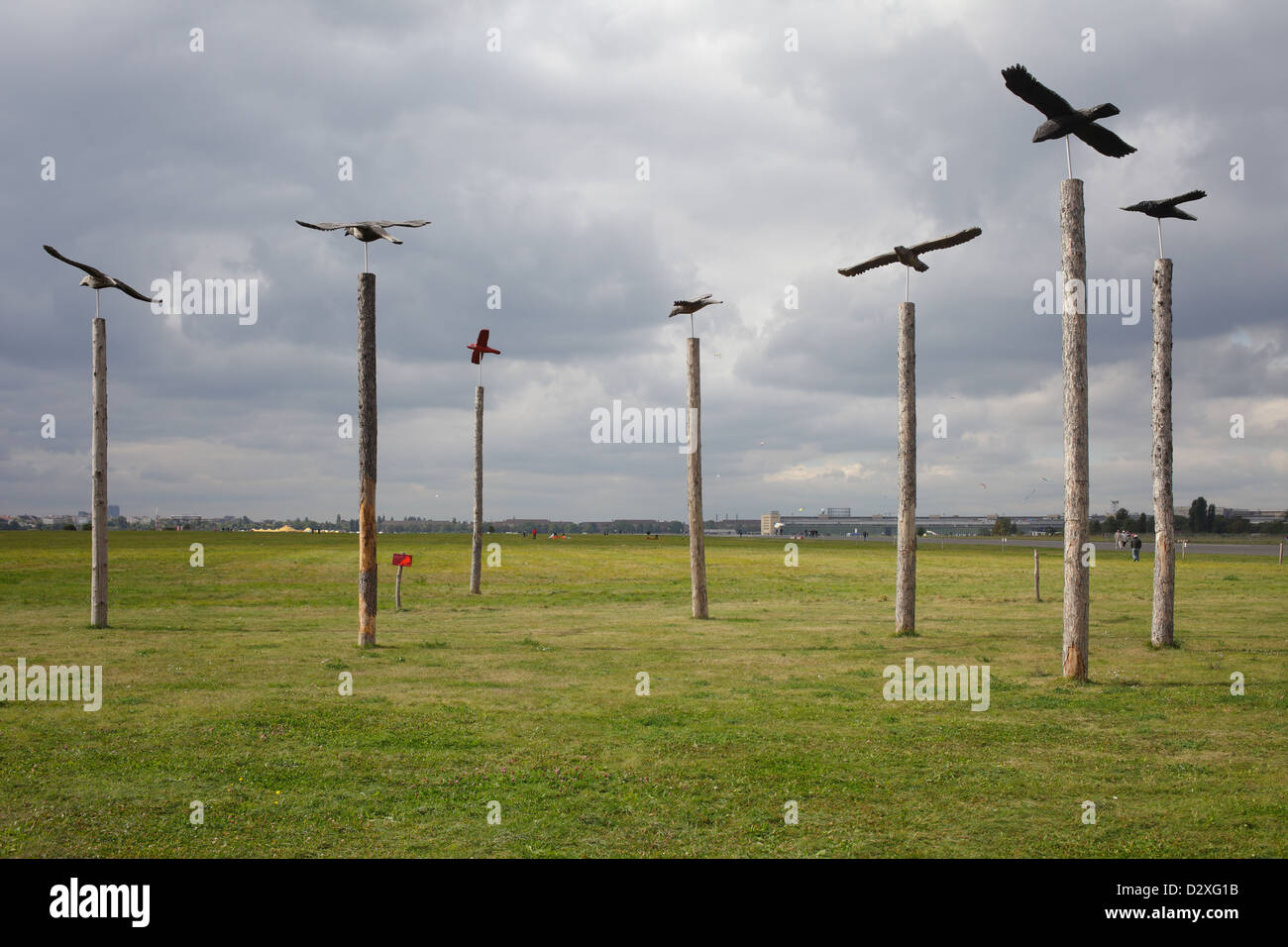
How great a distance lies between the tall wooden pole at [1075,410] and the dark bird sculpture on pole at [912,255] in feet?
13.4

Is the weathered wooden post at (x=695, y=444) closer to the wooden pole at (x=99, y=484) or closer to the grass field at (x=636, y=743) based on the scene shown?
the grass field at (x=636, y=743)

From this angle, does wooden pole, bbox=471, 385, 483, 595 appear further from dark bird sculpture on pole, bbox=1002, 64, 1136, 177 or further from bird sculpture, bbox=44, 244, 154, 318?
dark bird sculpture on pole, bbox=1002, 64, 1136, 177

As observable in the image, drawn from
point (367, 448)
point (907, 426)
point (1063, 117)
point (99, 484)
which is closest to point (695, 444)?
point (907, 426)

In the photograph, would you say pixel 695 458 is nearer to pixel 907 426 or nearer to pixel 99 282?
pixel 907 426

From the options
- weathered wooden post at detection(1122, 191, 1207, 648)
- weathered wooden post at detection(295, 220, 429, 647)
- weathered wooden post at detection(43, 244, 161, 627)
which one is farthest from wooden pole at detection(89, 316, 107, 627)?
weathered wooden post at detection(1122, 191, 1207, 648)

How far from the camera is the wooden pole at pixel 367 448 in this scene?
20.0m

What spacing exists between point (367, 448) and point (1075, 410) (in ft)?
49.3

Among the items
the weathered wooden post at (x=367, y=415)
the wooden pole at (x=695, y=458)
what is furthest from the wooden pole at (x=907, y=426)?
the weathered wooden post at (x=367, y=415)

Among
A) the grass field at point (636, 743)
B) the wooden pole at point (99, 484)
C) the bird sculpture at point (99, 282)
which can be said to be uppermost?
the bird sculpture at point (99, 282)

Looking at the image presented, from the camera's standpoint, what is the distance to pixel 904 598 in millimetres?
22422

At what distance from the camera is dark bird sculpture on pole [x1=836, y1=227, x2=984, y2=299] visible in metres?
20.8

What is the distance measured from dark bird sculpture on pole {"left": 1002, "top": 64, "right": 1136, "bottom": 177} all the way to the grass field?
10.0 m

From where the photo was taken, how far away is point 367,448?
66.1 ft
